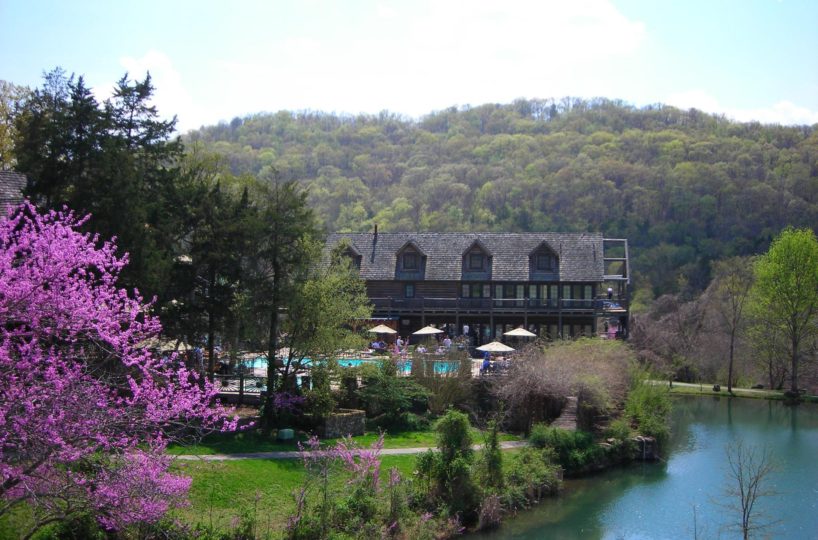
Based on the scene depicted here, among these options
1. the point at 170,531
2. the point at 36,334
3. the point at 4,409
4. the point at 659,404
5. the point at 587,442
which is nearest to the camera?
the point at 4,409

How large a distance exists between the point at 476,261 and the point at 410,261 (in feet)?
14.4

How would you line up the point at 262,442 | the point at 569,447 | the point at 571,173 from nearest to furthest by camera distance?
the point at 262,442, the point at 569,447, the point at 571,173

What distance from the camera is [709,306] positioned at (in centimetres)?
5922

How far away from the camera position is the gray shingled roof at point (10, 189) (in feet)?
85.7

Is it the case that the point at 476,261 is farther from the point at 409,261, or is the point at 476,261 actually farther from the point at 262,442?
the point at 262,442

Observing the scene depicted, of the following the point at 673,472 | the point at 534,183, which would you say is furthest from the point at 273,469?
the point at 534,183

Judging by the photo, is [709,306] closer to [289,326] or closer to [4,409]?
[289,326]

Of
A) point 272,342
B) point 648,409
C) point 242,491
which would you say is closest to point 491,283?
point 648,409

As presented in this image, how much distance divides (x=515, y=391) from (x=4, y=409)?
22.6 m

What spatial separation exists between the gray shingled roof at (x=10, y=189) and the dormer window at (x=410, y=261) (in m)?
27.9

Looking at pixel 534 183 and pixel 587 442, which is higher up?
pixel 534 183

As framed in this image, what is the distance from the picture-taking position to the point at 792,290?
51.0 m

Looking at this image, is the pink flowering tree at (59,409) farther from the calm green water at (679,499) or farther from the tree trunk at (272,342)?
the tree trunk at (272,342)

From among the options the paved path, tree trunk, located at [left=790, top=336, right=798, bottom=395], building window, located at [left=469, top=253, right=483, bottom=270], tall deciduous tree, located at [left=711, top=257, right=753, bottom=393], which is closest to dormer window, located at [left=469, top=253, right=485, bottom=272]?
building window, located at [left=469, top=253, right=483, bottom=270]
